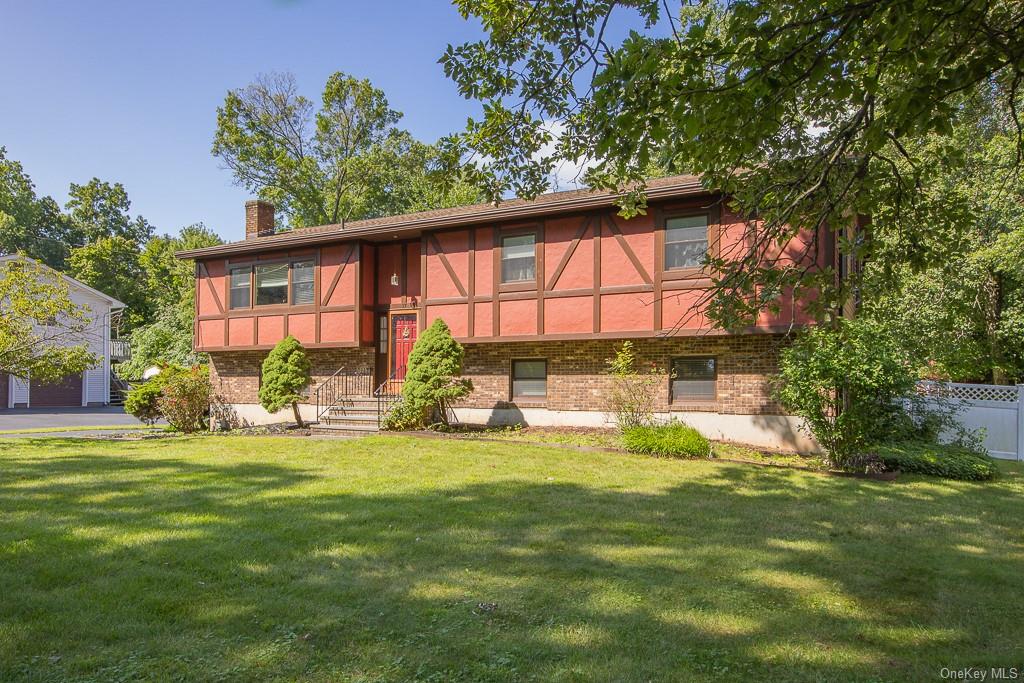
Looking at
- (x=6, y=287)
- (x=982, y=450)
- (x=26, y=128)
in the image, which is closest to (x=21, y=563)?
(x=6, y=287)

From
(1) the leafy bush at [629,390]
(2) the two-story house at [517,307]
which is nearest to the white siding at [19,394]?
(2) the two-story house at [517,307]

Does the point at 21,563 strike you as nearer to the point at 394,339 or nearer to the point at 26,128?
the point at 394,339

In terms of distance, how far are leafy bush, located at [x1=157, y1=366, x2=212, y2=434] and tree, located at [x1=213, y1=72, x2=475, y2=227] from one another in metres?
15.5

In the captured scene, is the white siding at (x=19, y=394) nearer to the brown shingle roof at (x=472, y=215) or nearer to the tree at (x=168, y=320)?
the tree at (x=168, y=320)

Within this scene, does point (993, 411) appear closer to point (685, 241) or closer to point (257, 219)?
point (685, 241)

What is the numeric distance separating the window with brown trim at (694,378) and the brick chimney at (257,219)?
14.0 m

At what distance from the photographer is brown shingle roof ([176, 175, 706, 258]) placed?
13.1 m

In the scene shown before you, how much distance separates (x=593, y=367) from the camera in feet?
47.4

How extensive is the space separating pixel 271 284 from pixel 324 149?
16.1 meters

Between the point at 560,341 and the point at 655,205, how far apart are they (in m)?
3.72

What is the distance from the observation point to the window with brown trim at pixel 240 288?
18.4 meters

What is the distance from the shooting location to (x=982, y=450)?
10.4 meters

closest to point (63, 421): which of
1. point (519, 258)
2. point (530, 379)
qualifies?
point (530, 379)

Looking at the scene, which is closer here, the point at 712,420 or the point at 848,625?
the point at 848,625
